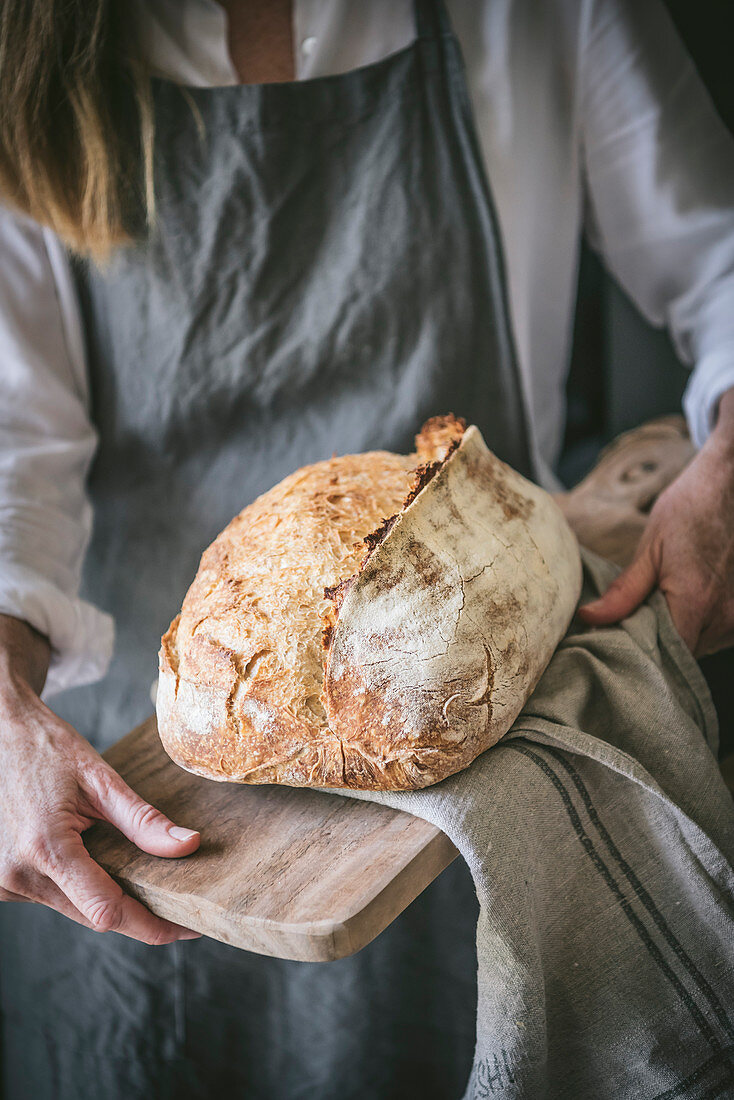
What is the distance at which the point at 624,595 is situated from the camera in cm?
87

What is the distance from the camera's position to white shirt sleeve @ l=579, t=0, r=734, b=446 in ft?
3.58

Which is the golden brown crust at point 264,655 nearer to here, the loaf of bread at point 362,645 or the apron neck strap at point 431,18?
the loaf of bread at point 362,645

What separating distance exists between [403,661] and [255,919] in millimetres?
231

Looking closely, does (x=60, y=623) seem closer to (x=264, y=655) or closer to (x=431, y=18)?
(x=264, y=655)

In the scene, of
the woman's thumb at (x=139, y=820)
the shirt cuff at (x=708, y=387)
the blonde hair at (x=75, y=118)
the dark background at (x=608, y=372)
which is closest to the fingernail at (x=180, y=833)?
the woman's thumb at (x=139, y=820)

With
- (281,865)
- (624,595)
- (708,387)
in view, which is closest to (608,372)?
(708,387)

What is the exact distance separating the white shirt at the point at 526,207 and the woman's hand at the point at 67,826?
0.20 meters

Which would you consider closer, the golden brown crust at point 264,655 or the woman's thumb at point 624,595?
the golden brown crust at point 264,655

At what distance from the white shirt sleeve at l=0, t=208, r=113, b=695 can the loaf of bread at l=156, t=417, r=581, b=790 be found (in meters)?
0.25

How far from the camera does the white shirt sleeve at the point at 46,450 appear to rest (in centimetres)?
89

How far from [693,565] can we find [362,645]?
0.49 m

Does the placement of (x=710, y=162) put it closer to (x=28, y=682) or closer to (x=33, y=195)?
(x=33, y=195)

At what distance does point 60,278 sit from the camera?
1.05 meters

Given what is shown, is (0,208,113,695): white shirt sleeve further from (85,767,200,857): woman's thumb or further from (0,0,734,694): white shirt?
(85,767,200,857): woman's thumb
